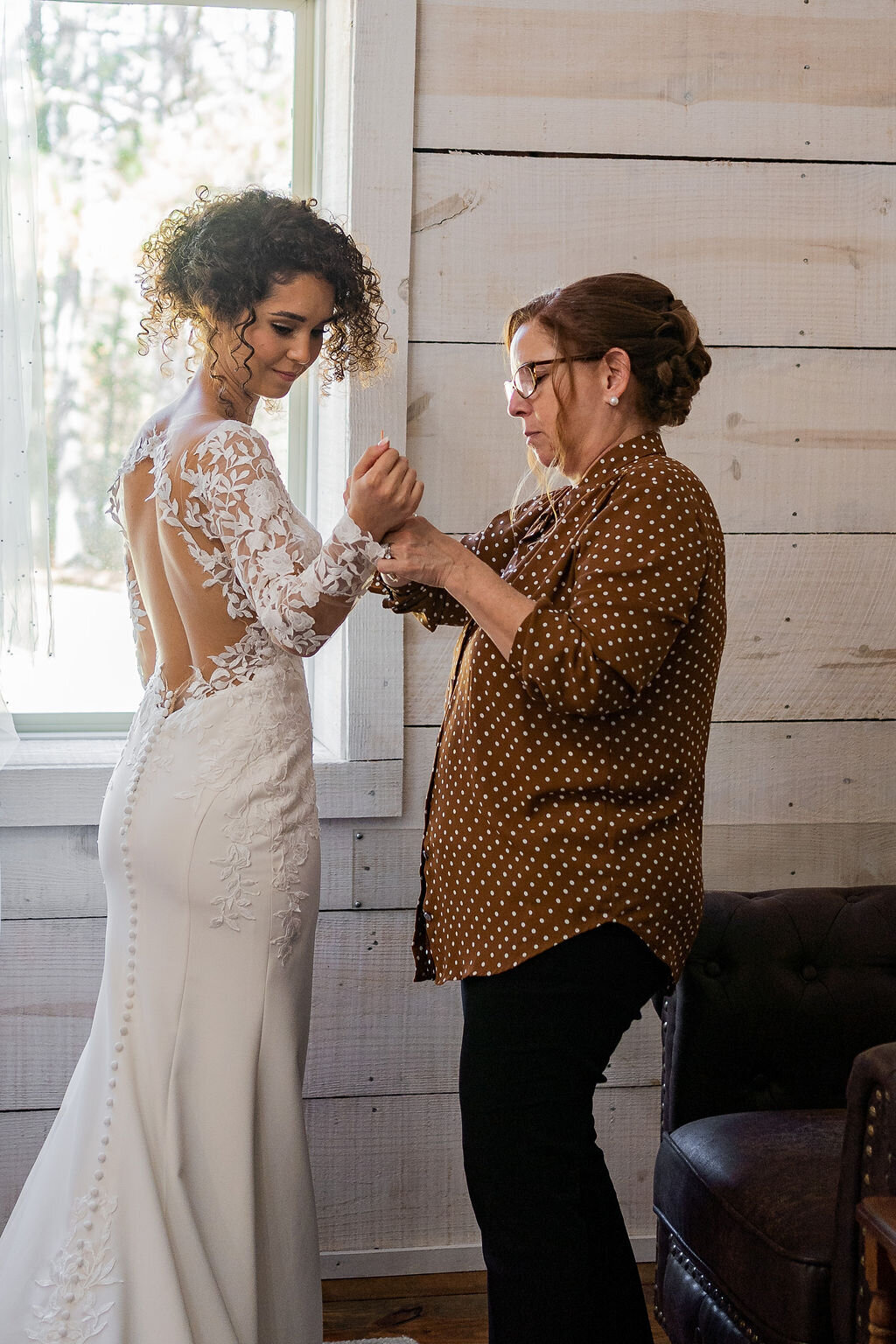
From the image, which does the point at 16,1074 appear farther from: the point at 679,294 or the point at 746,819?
the point at 679,294

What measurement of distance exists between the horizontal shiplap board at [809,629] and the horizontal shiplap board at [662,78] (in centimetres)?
73

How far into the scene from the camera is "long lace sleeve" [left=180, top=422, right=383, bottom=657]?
1428mm

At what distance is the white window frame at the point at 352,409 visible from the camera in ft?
6.85

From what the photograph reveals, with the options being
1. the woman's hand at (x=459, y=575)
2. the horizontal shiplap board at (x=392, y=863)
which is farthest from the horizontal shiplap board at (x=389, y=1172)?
the woman's hand at (x=459, y=575)

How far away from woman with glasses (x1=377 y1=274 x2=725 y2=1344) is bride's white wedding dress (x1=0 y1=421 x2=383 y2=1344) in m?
0.19

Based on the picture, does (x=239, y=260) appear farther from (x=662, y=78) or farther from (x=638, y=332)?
(x=662, y=78)

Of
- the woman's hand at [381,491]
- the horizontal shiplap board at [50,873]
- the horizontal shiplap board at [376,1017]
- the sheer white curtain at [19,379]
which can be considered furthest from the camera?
the horizontal shiplap board at [376,1017]

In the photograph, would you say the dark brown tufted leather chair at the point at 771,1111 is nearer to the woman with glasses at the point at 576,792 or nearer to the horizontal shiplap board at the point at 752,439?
the woman with glasses at the point at 576,792

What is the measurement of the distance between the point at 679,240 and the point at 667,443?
1.19ft

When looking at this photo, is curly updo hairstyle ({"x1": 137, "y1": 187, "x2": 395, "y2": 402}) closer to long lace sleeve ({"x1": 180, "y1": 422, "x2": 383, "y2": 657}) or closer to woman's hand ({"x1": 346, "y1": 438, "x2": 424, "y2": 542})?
long lace sleeve ({"x1": 180, "y1": 422, "x2": 383, "y2": 657})

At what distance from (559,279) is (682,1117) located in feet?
4.69

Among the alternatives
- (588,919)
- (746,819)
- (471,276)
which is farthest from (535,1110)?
(471,276)

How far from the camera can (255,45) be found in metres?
2.32

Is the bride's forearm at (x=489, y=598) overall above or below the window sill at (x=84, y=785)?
above
